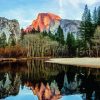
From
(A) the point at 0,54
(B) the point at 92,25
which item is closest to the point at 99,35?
(B) the point at 92,25

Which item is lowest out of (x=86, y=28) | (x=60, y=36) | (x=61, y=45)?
(x=61, y=45)

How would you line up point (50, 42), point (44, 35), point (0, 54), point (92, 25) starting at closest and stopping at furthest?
point (92, 25)
point (0, 54)
point (50, 42)
point (44, 35)

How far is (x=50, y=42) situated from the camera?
15175 cm

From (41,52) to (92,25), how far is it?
45548 mm

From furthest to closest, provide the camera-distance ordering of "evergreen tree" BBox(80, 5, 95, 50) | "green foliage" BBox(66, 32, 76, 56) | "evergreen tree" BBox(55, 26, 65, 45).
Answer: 1. "evergreen tree" BBox(55, 26, 65, 45)
2. "green foliage" BBox(66, 32, 76, 56)
3. "evergreen tree" BBox(80, 5, 95, 50)

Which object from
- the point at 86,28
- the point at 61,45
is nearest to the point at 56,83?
the point at 86,28

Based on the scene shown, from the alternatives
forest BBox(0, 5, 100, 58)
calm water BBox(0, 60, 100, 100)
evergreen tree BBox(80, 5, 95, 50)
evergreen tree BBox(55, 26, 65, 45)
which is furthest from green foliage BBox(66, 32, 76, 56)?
calm water BBox(0, 60, 100, 100)

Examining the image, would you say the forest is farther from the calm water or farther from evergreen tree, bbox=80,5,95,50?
the calm water

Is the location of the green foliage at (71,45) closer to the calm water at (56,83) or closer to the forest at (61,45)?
the forest at (61,45)

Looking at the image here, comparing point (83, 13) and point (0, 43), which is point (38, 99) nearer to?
point (83, 13)

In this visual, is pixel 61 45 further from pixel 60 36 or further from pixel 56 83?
pixel 56 83

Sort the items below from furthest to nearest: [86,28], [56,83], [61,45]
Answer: [61,45] → [86,28] → [56,83]

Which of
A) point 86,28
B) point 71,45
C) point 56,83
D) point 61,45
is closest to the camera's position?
point 56,83

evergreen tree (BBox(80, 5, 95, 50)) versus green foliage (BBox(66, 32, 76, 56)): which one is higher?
evergreen tree (BBox(80, 5, 95, 50))
